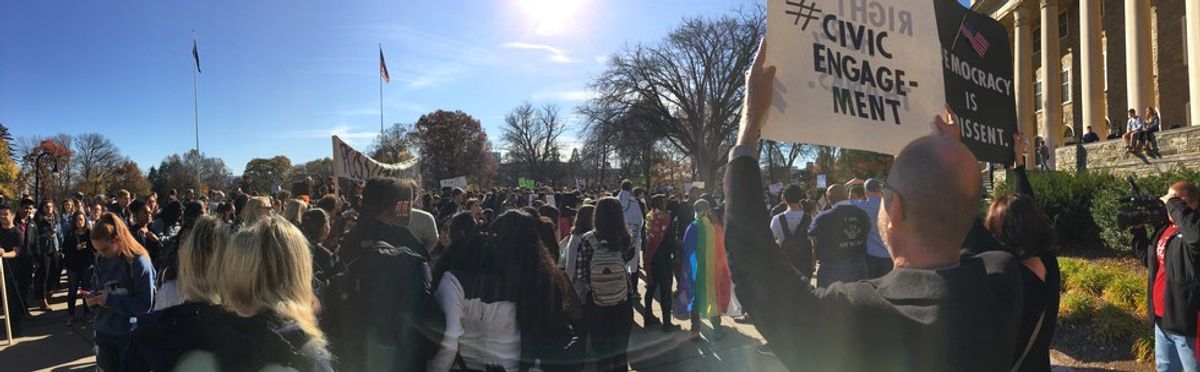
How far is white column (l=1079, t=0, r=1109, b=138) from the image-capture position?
23203 millimetres

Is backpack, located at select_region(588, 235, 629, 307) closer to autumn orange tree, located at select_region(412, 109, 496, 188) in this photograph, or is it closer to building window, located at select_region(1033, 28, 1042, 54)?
building window, located at select_region(1033, 28, 1042, 54)

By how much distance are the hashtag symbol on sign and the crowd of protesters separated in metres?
0.56

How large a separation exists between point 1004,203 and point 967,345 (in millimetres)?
2090

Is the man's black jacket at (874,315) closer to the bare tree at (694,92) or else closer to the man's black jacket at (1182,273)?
the man's black jacket at (1182,273)

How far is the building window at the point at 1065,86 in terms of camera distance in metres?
30.6


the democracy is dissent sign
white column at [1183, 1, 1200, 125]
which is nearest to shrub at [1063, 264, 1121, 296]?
the democracy is dissent sign

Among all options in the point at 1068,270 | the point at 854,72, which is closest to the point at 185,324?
the point at 854,72

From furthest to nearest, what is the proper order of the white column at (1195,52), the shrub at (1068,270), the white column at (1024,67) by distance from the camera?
1. the white column at (1024,67)
2. the white column at (1195,52)
3. the shrub at (1068,270)

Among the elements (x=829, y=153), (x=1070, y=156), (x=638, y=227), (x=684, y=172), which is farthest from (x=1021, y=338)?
(x=684, y=172)

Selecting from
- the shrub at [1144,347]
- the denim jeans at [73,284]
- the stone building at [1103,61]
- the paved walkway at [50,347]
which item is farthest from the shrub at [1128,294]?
the stone building at [1103,61]

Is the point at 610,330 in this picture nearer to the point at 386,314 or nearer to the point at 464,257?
the point at 464,257

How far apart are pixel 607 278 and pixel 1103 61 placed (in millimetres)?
32822

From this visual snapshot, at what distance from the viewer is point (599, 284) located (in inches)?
190

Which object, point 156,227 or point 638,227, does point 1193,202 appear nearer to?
point 638,227
